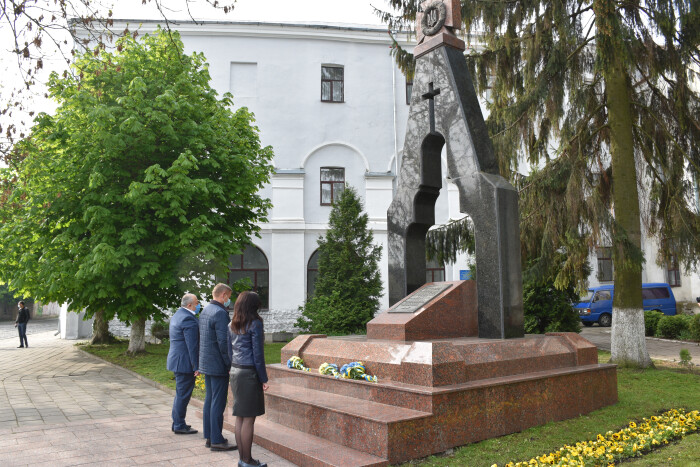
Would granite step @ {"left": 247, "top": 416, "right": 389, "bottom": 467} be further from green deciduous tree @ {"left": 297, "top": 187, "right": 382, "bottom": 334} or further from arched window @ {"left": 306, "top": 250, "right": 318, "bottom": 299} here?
arched window @ {"left": 306, "top": 250, "right": 318, "bottom": 299}

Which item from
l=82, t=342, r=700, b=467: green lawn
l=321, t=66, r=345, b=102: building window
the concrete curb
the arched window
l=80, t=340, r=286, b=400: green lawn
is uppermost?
l=321, t=66, r=345, b=102: building window

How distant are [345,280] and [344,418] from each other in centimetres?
1037

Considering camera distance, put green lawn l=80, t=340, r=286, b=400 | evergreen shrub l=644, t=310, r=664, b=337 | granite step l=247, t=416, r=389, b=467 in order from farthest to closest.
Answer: evergreen shrub l=644, t=310, r=664, b=337 < green lawn l=80, t=340, r=286, b=400 < granite step l=247, t=416, r=389, b=467

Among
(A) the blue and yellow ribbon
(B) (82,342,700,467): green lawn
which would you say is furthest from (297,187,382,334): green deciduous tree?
(A) the blue and yellow ribbon

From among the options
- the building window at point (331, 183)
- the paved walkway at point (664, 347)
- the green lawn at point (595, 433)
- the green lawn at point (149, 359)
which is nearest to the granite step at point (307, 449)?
the green lawn at point (595, 433)

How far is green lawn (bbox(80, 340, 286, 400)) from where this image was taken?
38.0 feet

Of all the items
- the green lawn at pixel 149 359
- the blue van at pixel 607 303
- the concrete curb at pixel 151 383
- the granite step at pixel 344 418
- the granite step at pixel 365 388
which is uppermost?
the blue van at pixel 607 303

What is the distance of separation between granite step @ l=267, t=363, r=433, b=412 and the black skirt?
1442 mm

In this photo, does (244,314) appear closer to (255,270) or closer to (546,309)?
(546,309)

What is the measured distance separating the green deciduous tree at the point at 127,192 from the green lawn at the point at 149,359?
1213 millimetres

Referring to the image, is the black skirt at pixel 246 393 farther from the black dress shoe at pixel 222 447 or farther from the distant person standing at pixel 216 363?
the black dress shoe at pixel 222 447

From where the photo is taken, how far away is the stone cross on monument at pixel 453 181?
744 centimetres

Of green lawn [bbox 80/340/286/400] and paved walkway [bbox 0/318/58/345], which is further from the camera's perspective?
paved walkway [bbox 0/318/58/345]

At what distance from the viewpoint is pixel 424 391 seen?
17.9ft
